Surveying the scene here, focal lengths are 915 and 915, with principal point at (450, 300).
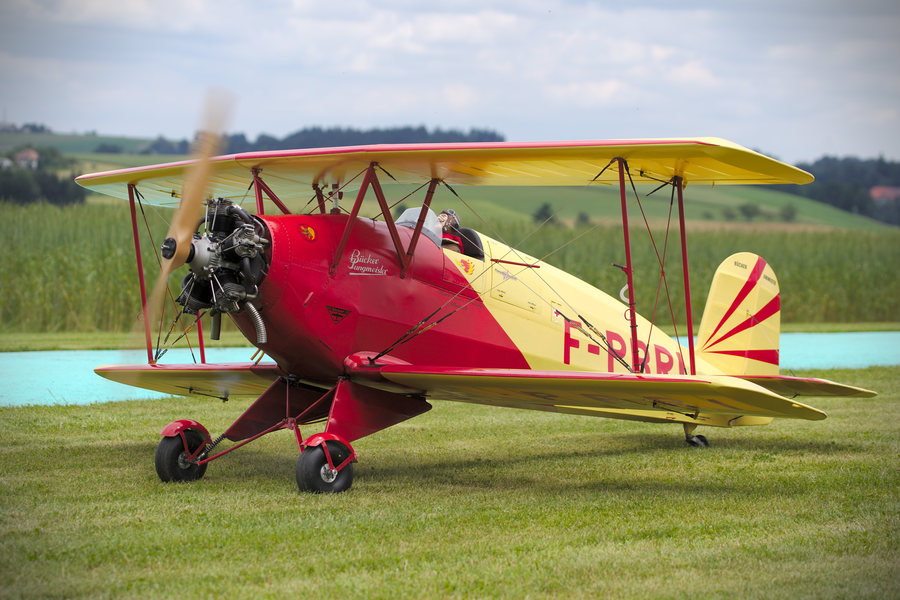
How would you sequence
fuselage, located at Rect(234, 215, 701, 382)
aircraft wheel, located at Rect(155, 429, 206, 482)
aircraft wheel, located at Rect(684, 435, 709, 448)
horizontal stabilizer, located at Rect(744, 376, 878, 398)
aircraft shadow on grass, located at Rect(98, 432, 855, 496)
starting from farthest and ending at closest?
aircraft wheel, located at Rect(684, 435, 709, 448) → horizontal stabilizer, located at Rect(744, 376, 878, 398) → aircraft shadow on grass, located at Rect(98, 432, 855, 496) → aircraft wheel, located at Rect(155, 429, 206, 482) → fuselage, located at Rect(234, 215, 701, 382)

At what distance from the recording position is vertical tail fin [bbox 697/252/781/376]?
977 centimetres

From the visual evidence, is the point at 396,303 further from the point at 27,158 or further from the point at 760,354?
the point at 27,158

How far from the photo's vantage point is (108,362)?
15.4m

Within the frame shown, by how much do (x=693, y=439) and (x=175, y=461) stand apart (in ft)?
17.3

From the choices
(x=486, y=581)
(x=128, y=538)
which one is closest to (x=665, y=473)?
(x=486, y=581)

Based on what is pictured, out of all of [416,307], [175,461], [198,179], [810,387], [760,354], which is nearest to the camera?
[198,179]

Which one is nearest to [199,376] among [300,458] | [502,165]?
[300,458]

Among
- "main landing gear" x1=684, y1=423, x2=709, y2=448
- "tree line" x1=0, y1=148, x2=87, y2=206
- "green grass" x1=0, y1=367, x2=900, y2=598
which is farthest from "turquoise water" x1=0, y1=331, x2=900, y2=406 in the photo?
"tree line" x1=0, y1=148, x2=87, y2=206

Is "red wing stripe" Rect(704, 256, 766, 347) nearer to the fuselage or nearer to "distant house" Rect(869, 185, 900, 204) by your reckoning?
the fuselage

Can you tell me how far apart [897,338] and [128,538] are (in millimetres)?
22649

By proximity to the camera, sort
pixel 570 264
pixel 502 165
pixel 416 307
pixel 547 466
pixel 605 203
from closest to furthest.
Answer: pixel 502 165
pixel 416 307
pixel 547 466
pixel 570 264
pixel 605 203

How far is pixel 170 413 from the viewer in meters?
11.1

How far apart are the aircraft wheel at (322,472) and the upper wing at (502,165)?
2.22 metres

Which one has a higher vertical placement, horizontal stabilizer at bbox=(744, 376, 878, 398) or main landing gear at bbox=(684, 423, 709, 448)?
horizontal stabilizer at bbox=(744, 376, 878, 398)
